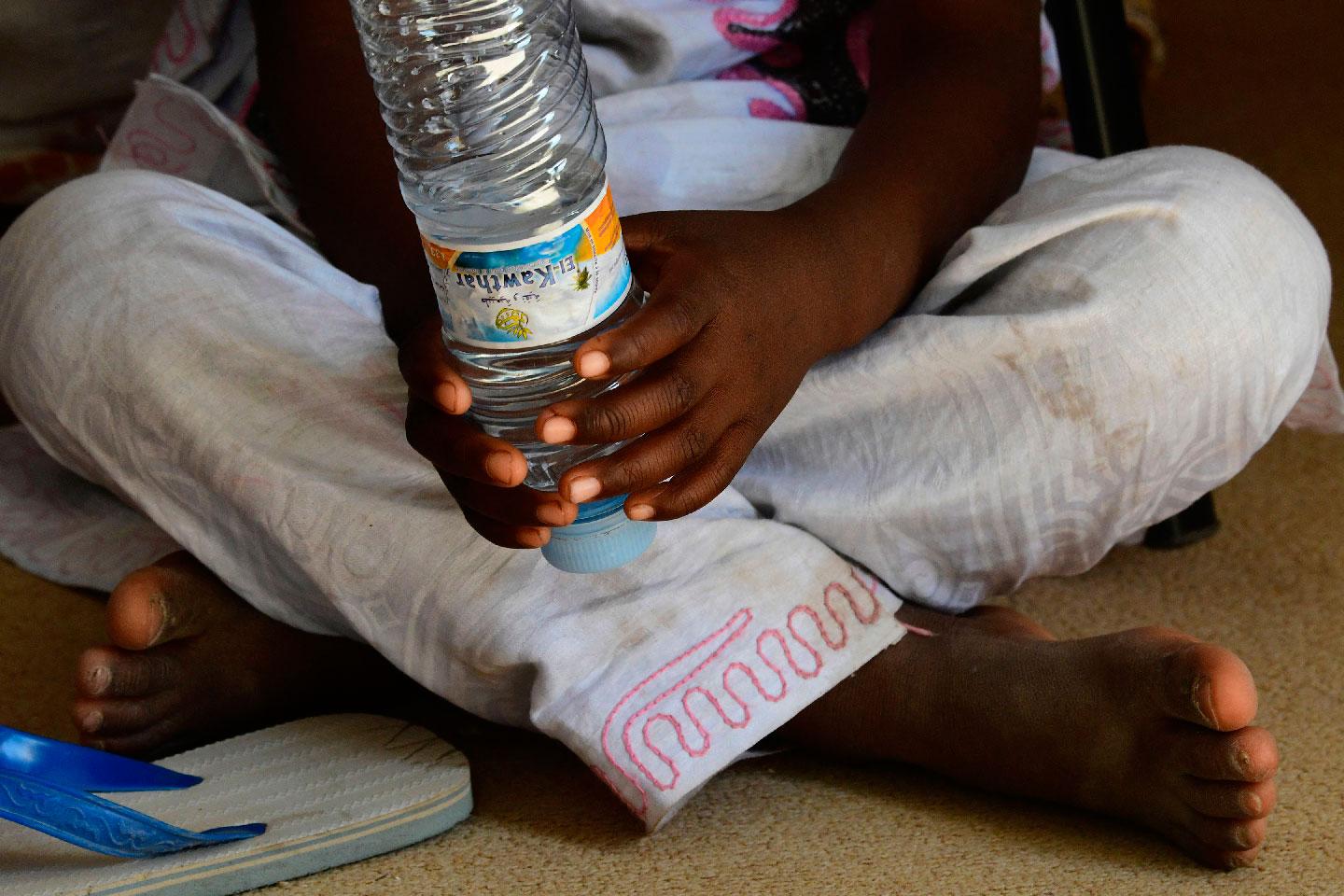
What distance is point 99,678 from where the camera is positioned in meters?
0.85

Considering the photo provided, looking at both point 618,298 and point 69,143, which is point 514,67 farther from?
point 69,143

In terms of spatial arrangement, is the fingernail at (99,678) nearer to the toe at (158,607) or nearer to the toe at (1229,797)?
the toe at (158,607)

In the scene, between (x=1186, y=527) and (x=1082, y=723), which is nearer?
(x=1082, y=723)

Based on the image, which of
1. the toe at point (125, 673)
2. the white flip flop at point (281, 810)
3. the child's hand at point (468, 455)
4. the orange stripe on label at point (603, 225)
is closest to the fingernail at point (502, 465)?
the child's hand at point (468, 455)

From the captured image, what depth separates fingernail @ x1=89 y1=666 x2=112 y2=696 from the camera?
851 millimetres

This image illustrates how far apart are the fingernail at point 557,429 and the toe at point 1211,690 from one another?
355 mm

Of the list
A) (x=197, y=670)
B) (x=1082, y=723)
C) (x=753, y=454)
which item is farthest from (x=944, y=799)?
(x=197, y=670)

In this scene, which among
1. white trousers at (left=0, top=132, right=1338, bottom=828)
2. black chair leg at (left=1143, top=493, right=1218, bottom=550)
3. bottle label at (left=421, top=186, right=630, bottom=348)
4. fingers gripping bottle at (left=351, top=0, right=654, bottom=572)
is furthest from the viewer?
black chair leg at (left=1143, top=493, right=1218, bottom=550)

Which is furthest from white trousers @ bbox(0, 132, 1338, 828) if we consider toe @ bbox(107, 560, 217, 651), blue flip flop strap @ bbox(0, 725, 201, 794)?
blue flip flop strap @ bbox(0, 725, 201, 794)

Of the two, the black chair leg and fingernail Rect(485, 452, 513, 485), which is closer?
fingernail Rect(485, 452, 513, 485)

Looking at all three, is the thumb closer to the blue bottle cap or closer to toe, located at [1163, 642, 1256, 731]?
the blue bottle cap

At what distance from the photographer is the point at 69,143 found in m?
1.31

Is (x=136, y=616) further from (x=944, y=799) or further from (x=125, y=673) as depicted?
(x=944, y=799)

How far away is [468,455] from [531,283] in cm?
10
